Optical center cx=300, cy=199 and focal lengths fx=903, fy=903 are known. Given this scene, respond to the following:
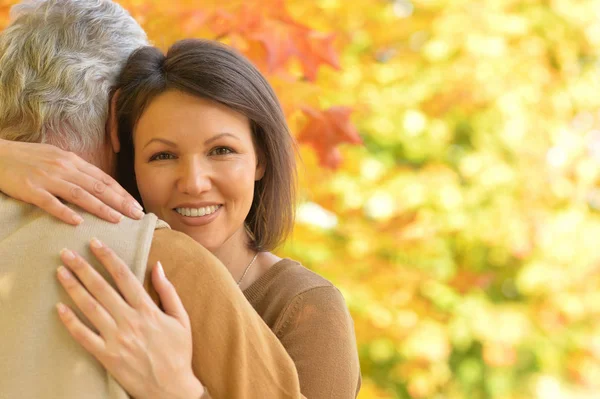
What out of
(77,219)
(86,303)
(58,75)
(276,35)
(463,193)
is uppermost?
(276,35)

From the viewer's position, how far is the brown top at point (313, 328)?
2049mm

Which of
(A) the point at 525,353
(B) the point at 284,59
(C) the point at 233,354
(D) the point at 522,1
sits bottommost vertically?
Result: (A) the point at 525,353

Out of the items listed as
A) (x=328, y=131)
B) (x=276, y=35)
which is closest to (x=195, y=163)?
(x=276, y=35)

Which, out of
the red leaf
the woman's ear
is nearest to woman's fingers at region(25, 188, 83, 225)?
the woman's ear

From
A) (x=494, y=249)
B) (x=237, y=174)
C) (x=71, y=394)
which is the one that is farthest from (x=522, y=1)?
(x=71, y=394)

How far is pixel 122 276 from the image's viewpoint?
158 cm

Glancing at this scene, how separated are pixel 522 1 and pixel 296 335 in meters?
4.14

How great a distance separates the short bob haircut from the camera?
82.8 inches

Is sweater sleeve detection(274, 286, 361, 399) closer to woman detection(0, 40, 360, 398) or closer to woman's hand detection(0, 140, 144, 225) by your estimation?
woman detection(0, 40, 360, 398)

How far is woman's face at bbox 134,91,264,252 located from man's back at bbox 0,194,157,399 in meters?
0.48

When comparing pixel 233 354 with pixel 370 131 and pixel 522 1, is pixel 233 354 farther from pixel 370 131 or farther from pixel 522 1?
pixel 522 1

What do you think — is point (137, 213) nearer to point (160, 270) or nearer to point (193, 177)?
point (160, 270)

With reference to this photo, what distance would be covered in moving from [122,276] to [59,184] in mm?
263

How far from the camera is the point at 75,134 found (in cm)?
188
